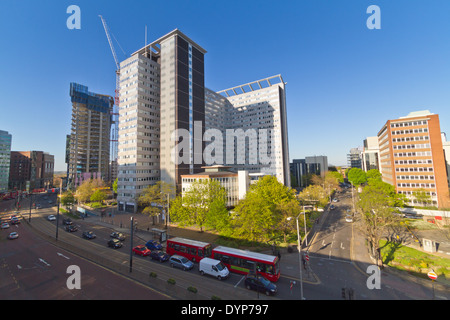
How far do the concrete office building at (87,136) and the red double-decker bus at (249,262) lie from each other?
12500cm

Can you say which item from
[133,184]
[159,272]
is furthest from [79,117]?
[159,272]

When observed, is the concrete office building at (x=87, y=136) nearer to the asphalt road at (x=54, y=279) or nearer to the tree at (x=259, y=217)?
the asphalt road at (x=54, y=279)

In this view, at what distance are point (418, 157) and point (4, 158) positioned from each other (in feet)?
696

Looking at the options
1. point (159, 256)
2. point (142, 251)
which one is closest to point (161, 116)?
point (142, 251)

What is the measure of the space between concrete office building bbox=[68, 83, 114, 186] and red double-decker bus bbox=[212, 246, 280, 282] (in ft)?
410

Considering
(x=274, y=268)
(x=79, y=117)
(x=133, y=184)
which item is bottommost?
(x=274, y=268)

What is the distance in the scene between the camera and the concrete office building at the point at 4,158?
119125mm

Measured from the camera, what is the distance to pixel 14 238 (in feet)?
129

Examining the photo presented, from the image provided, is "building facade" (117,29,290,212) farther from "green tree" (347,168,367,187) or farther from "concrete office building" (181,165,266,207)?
"green tree" (347,168,367,187)

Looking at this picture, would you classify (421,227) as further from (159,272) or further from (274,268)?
(159,272)

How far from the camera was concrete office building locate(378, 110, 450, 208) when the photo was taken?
61312mm

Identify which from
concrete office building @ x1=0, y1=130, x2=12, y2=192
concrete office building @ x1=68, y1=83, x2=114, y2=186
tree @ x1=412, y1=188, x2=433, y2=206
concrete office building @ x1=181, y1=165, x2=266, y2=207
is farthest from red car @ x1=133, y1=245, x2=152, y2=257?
concrete office building @ x1=0, y1=130, x2=12, y2=192

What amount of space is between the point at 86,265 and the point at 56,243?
48.3 feet
